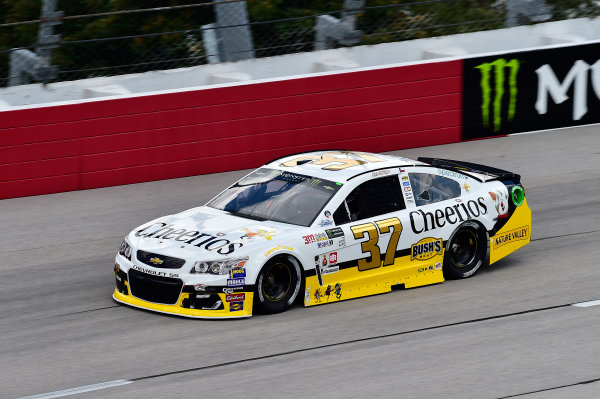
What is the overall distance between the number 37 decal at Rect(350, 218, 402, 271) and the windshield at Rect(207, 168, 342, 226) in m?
0.45

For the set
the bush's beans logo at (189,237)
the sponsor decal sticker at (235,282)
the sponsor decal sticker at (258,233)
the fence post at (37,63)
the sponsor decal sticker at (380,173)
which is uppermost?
the fence post at (37,63)

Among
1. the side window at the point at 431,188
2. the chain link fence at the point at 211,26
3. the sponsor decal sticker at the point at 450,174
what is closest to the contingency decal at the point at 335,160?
the side window at the point at 431,188

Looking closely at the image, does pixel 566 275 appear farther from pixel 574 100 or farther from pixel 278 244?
pixel 574 100

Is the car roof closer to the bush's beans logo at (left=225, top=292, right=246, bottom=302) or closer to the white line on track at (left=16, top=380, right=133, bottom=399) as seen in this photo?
the bush's beans logo at (left=225, top=292, right=246, bottom=302)

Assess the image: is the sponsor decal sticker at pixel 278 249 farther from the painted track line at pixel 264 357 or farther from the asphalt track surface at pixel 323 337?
the painted track line at pixel 264 357

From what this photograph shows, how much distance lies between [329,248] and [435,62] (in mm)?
7932

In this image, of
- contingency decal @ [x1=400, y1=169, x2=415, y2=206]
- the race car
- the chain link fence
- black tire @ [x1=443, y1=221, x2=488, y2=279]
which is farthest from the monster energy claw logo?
contingency decal @ [x1=400, y1=169, x2=415, y2=206]

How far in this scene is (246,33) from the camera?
16719 millimetres

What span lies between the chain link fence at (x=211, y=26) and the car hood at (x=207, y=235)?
643 centimetres

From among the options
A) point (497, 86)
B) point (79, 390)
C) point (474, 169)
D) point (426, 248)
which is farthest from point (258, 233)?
point (497, 86)

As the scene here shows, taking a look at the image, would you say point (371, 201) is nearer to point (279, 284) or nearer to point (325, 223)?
point (325, 223)

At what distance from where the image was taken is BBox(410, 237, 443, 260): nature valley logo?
33.5ft

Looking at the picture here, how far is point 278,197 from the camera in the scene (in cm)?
1008

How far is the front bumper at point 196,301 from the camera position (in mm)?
9016
